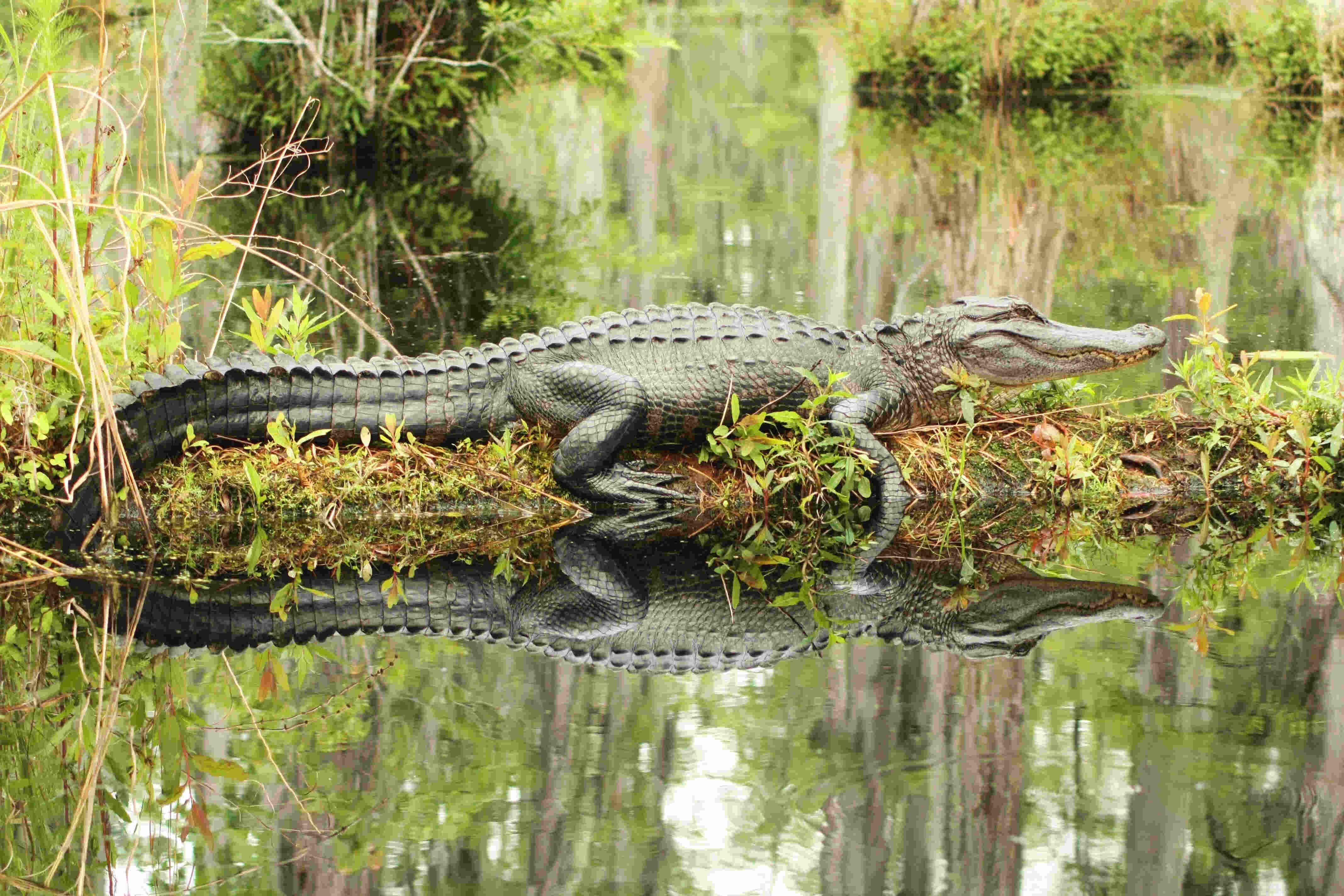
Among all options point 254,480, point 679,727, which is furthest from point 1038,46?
point 679,727

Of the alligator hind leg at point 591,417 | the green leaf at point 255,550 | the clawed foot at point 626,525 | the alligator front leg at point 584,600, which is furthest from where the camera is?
the alligator hind leg at point 591,417

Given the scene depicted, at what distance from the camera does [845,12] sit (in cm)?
2142

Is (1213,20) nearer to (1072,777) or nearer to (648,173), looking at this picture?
(648,173)

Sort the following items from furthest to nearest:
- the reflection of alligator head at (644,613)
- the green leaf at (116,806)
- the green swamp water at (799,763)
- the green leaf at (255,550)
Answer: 1. the green leaf at (255,550)
2. the reflection of alligator head at (644,613)
3. the green leaf at (116,806)
4. the green swamp water at (799,763)

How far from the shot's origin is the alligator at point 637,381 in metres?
5.11

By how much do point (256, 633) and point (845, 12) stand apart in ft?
62.4

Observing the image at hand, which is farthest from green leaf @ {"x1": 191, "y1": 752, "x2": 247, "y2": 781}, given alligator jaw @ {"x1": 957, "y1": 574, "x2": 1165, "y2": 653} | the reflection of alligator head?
alligator jaw @ {"x1": 957, "y1": 574, "x2": 1165, "y2": 653}

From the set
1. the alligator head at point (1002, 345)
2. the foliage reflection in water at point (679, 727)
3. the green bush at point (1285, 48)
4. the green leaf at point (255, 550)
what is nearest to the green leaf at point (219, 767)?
the foliage reflection in water at point (679, 727)

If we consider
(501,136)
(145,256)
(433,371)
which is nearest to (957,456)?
(433,371)

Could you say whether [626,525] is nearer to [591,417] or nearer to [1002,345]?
[591,417]

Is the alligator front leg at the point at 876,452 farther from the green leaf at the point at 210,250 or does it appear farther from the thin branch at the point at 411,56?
the thin branch at the point at 411,56

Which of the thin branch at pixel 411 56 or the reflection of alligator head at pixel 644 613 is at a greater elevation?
the thin branch at pixel 411 56

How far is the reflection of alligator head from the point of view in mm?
4098

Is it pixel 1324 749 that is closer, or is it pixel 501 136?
pixel 1324 749
